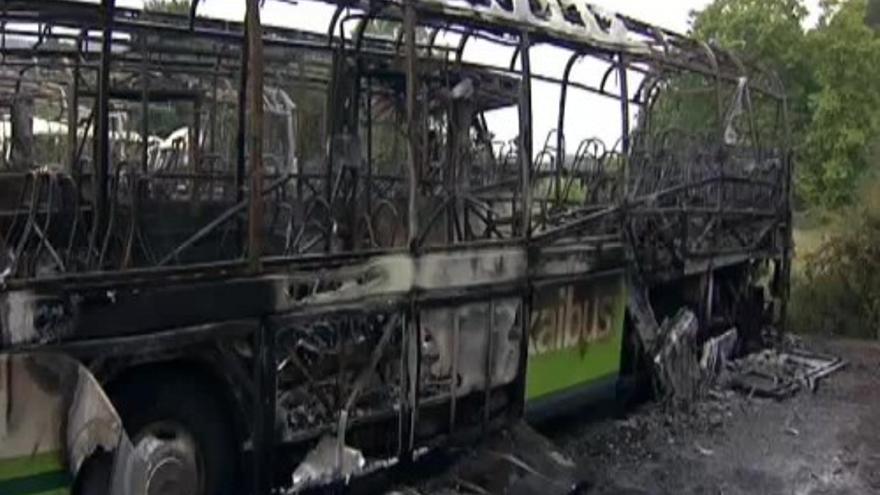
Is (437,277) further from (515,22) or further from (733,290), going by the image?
(733,290)

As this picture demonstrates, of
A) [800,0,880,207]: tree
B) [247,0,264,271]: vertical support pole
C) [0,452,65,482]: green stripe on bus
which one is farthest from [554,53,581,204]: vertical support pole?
[800,0,880,207]: tree

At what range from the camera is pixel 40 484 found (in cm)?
394

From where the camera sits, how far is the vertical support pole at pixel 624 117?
787cm

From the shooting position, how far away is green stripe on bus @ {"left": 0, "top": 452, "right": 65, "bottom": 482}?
3822mm

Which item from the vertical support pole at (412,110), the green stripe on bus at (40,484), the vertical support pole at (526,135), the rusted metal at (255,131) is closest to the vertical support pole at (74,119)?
the vertical support pole at (412,110)

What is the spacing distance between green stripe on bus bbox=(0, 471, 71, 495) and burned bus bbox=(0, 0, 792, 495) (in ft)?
0.04

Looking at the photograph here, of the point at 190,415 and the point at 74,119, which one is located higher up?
the point at 74,119

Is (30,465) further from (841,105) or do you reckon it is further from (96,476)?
(841,105)

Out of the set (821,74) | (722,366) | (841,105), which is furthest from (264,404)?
(821,74)

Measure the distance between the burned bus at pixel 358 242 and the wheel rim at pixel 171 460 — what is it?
0.01 metres

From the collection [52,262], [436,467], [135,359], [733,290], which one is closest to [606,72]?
[733,290]

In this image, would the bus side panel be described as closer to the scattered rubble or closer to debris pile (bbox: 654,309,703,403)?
debris pile (bbox: 654,309,703,403)

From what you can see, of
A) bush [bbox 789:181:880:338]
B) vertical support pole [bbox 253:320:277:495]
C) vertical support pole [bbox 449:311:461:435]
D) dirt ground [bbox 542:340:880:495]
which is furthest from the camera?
bush [bbox 789:181:880:338]

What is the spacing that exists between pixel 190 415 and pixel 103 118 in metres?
2.14
